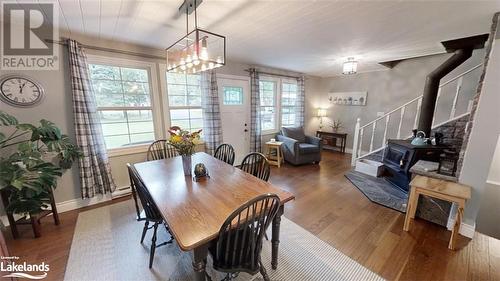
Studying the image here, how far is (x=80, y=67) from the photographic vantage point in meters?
2.33

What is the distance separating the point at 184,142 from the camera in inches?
71.8

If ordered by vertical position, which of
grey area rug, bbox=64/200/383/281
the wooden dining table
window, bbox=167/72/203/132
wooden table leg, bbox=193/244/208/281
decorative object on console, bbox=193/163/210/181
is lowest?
grey area rug, bbox=64/200/383/281

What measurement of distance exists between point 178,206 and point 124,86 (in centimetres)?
238

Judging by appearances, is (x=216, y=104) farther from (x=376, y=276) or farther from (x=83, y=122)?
(x=376, y=276)

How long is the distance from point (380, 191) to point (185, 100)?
3648mm

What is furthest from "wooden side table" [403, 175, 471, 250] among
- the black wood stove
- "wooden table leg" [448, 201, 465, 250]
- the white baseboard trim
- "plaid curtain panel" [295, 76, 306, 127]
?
the white baseboard trim

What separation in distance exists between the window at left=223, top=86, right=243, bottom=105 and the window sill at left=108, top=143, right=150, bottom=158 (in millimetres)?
1739

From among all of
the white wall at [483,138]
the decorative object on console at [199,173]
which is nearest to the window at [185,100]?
the decorative object on console at [199,173]

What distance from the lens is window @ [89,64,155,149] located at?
2656 millimetres

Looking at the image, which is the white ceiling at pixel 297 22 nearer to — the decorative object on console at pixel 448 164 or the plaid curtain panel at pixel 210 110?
the plaid curtain panel at pixel 210 110

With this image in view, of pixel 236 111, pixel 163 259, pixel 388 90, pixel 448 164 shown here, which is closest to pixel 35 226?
pixel 163 259

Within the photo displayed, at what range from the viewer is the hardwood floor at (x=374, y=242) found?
1616 mm

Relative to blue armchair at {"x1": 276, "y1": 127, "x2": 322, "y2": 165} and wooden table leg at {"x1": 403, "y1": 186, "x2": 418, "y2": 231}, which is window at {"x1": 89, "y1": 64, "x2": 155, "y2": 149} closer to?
blue armchair at {"x1": 276, "y1": 127, "x2": 322, "y2": 165}

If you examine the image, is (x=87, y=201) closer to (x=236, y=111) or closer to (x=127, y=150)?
(x=127, y=150)
